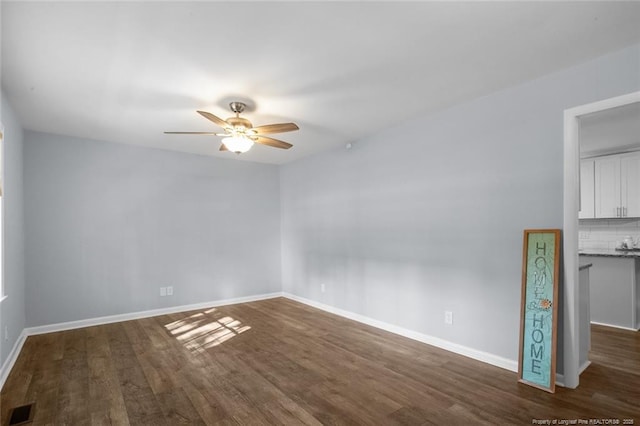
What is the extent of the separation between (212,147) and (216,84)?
2.34 metres

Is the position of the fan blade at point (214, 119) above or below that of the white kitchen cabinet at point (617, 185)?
above

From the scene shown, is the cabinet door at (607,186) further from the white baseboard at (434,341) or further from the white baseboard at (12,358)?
the white baseboard at (12,358)

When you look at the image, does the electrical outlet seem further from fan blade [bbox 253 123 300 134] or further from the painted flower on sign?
fan blade [bbox 253 123 300 134]

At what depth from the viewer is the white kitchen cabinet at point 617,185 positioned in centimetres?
467

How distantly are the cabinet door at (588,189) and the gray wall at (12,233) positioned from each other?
729 centimetres

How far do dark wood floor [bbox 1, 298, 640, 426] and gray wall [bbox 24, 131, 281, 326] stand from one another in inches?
29.3

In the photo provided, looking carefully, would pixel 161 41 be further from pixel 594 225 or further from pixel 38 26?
pixel 594 225

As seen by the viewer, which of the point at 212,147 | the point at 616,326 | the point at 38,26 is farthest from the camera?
the point at 212,147

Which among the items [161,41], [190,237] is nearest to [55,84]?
[161,41]

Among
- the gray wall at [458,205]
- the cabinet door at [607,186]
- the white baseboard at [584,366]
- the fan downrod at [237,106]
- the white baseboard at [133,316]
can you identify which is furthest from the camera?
the cabinet door at [607,186]

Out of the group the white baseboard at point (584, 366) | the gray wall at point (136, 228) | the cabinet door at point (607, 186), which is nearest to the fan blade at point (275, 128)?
the gray wall at point (136, 228)

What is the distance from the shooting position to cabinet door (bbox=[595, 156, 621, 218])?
15.9 feet

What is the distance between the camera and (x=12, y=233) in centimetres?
332

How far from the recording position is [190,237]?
5.28 m
